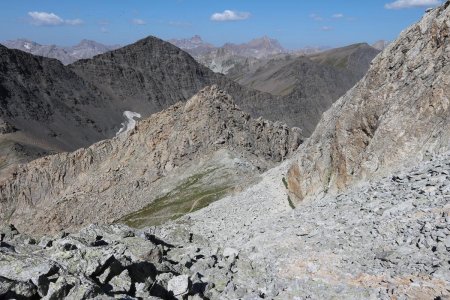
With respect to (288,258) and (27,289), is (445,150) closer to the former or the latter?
(288,258)

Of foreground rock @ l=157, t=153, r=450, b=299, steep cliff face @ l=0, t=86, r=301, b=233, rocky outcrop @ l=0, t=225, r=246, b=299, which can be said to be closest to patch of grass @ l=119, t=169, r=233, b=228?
steep cliff face @ l=0, t=86, r=301, b=233

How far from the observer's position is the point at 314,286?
17.6m

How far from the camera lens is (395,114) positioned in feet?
107

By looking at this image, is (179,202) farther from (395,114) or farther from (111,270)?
(111,270)

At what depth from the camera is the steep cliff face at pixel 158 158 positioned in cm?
10019

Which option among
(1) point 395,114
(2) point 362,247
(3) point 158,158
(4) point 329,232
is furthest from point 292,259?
→ (3) point 158,158

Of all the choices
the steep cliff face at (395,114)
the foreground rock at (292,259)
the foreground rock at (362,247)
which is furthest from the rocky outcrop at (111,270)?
the steep cliff face at (395,114)

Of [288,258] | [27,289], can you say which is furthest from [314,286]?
[27,289]

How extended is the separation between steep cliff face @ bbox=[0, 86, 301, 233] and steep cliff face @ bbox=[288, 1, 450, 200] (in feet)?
159

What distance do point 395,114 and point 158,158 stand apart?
8099cm

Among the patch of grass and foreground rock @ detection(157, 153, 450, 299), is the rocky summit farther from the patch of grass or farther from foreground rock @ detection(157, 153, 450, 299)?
the patch of grass

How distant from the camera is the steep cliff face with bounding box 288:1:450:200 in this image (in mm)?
29719

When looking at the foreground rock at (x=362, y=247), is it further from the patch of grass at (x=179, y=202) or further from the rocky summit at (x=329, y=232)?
the patch of grass at (x=179, y=202)

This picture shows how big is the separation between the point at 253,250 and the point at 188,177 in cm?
7638
